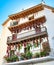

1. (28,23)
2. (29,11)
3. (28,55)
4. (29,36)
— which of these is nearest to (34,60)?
(28,55)

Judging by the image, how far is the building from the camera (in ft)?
57.3

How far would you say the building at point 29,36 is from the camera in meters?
17.5

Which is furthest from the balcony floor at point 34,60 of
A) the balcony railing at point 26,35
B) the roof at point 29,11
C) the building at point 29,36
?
the roof at point 29,11

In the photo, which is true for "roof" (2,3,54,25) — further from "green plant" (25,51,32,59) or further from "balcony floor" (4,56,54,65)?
"balcony floor" (4,56,54,65)

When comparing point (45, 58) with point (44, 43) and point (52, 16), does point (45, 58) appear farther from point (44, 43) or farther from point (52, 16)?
point (52, 16)

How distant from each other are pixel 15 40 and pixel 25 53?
103 inches

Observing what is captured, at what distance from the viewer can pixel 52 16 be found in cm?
1962

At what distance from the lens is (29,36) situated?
63.5 ft

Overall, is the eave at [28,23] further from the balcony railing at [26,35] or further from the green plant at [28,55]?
the green plant at [28,55]

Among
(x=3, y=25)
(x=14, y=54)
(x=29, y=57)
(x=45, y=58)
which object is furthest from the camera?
(x=3, y=25)

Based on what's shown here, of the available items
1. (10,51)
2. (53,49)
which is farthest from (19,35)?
(53,49)

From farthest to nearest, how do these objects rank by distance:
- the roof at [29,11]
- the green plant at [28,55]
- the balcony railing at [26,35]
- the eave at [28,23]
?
the roof at [29,11]
the eave at [28,23]
the balcony railing at [26,35]
the green plant at [28,55]

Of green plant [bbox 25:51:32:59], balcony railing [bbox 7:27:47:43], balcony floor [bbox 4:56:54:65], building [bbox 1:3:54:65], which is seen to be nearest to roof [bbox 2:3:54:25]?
building [bbox 1:3:54:65]

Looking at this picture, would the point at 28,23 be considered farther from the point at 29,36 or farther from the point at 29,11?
the point at 29,36
